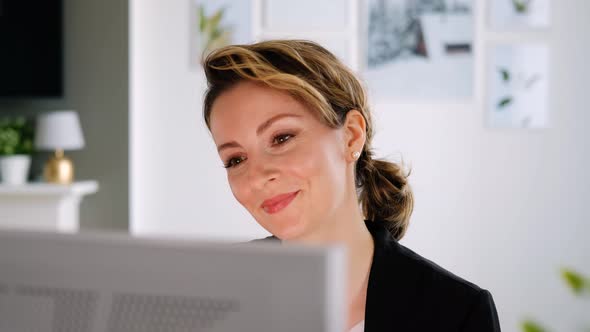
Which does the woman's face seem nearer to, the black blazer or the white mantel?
the black blazer

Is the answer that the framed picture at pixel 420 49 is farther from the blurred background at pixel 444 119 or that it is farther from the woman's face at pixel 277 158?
the woman's face at pixel 277 158

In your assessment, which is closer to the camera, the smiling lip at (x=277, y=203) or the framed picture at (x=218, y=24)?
the smiling lip at (x=277, y=203)

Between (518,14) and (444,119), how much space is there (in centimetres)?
73

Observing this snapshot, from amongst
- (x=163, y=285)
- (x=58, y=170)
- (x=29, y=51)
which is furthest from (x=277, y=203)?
(x=29, y=51)

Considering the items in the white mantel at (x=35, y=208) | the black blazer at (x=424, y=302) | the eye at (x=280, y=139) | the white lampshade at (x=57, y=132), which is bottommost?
the white mantel at (x=35, y=208)

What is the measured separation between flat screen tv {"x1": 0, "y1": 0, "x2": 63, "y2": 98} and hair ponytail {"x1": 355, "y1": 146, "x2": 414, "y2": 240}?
2.83 metres

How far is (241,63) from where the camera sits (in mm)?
1107

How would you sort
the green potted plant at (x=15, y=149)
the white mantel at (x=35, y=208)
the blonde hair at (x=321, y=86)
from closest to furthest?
the blonde hair at (x=321, y=86)
the white mantel at (x=35, y=208)
the green potted plant at (x=15, y=149)

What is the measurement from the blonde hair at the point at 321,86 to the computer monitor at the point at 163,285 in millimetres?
536

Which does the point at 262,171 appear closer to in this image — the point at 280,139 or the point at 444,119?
the point at 280,139

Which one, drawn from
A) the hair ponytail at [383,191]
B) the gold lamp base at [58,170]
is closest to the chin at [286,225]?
the hair ponytail at [383,191]

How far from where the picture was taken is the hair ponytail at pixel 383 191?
129 centimetres

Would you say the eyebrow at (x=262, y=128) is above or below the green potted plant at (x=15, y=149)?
above

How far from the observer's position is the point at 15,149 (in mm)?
3660
